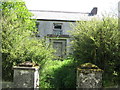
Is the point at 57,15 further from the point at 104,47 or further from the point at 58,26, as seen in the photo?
the point at 104,47

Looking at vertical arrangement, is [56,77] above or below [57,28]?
below

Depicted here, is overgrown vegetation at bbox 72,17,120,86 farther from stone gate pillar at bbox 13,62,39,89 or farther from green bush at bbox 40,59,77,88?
stone gate pillar at bbox 13,62,39,89

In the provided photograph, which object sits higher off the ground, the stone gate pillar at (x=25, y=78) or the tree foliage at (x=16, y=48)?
the tree foliage at (x=16, y=48)

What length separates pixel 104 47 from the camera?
504 cm

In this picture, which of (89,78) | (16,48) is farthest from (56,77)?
(89,78)

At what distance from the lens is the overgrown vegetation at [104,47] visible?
489cm

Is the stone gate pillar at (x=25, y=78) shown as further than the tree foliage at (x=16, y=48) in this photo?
No

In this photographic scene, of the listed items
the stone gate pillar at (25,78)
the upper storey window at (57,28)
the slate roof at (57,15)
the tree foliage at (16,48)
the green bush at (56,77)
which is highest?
the slate roof at (57,15)

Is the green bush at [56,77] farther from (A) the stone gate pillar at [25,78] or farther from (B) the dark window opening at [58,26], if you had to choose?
(B) the dark window opening at [58,26]

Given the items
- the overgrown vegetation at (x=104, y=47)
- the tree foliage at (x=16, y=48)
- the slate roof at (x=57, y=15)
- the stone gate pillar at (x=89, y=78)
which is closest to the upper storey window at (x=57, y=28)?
the slate roof at (x=57, y=15)

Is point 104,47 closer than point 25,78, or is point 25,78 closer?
point 25,78

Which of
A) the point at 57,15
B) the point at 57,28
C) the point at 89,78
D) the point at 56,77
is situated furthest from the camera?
the point at 57,15

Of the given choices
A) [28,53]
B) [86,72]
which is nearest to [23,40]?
[28,53]

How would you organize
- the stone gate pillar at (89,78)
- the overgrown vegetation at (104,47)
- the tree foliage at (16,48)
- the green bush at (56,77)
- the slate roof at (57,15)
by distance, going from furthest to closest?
the slate roof at (57,15), the green bush at (56,77), the tree foliage at (16,48), the overgrown vegetation at (104,47), the stone gate pillar at (89,78)
